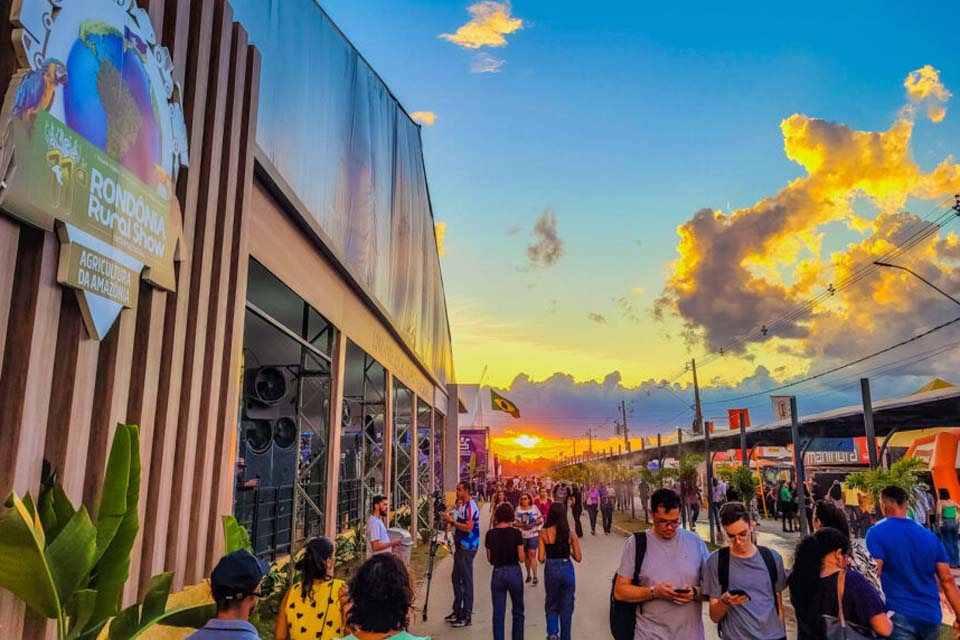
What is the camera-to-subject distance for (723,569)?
14.5 ft

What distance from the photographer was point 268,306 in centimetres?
1200

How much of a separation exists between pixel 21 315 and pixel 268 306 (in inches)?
330

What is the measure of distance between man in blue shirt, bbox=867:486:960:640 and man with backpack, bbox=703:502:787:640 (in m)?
1.68

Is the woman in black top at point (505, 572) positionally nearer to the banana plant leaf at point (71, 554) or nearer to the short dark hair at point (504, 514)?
the short dark hair at point (504, 514)

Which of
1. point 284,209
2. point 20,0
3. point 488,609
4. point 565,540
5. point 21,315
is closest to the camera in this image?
point 20,0

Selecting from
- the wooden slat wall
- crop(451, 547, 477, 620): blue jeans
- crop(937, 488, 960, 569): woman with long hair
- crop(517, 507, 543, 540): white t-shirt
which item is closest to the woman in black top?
crop(451, 547, 477, 620): blue jeans

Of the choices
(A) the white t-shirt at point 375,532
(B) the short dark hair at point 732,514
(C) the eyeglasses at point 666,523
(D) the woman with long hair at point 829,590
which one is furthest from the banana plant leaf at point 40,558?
(A) the white t-shirt at point 375,532

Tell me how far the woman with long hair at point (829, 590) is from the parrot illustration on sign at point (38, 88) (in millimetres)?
5182

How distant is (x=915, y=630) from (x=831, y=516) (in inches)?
54.4

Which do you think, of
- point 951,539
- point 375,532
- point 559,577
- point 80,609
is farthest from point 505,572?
point 951,539

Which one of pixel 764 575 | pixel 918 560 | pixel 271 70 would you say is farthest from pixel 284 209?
pixel 918 560

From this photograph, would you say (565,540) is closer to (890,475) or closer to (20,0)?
(20,0)

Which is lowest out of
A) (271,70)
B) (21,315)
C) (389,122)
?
Answer: (21,315)

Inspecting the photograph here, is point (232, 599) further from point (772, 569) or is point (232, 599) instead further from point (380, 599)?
point (772, 569)
